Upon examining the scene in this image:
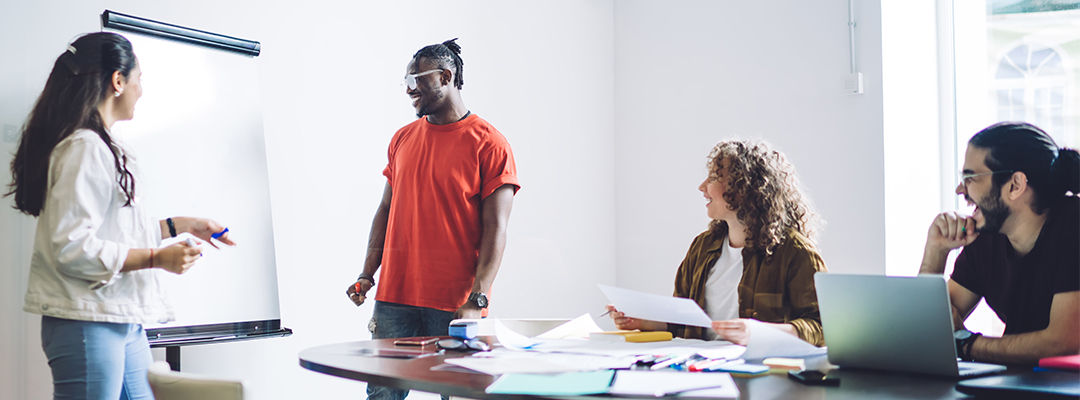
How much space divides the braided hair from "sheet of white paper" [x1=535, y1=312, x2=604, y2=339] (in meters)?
1.19

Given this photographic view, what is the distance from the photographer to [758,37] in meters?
3.91

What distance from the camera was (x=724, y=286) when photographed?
2367 millimetres

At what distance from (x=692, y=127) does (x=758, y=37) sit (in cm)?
55

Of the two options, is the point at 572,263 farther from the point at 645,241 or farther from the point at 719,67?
the point at 719,67

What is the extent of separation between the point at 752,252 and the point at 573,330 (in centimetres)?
57

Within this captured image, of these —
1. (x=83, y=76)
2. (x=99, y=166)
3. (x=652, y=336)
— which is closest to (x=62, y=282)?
(x=99, y=166)

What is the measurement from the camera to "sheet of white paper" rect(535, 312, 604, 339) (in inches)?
78.7

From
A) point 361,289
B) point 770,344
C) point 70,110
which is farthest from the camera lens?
point 361,289

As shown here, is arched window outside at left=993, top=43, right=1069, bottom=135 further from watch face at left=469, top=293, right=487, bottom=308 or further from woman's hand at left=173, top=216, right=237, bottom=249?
woman's hand at left=173, top=216, right=237, bottom=249

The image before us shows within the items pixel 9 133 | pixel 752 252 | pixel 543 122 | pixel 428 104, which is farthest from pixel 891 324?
pixel 543 122

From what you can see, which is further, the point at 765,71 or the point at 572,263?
the point at 572,263

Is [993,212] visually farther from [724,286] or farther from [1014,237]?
[724,286]

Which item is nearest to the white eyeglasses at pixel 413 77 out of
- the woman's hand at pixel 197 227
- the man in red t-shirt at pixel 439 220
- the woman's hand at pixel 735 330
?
the man in red t-shirt at pixel 439 220

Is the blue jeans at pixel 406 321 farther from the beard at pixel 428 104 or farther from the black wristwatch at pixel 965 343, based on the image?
the black wristwatch at pixel 965 343
